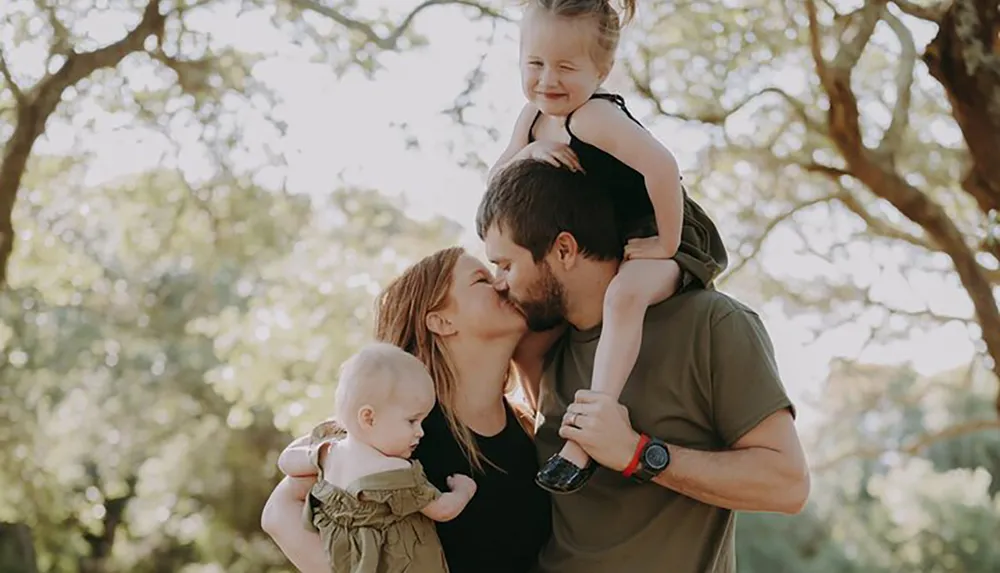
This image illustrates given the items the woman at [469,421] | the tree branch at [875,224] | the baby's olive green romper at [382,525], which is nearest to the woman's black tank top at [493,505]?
the woman at [469,421]

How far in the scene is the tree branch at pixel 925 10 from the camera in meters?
5.33

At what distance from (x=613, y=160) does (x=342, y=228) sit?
7194mm

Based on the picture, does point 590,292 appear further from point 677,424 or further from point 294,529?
point 294,529

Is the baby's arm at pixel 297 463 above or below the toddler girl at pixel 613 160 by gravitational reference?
below

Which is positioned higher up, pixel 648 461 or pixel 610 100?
pixel 610 100

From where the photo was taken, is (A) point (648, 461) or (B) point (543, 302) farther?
(B) point (543, 302)

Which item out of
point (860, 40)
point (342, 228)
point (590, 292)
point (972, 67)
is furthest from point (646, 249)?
point (342, 228)

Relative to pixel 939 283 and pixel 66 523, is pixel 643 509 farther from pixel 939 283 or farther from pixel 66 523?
pixel 66 523

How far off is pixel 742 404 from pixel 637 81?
5.27 metres

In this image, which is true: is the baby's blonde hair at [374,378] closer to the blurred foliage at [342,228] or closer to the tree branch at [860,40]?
the blurred foliage at [342,228]

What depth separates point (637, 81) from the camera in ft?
23.3

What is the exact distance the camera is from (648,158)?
2084 millimetres

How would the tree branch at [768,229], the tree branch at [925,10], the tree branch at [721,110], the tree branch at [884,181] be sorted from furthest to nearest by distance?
1. the tree branch at [768,229]
2. the tree branch at [721,110]
3. the tree branch at [884,181]
4. the tree branch at [925,10]

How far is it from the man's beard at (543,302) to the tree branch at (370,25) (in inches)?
Result: 207
